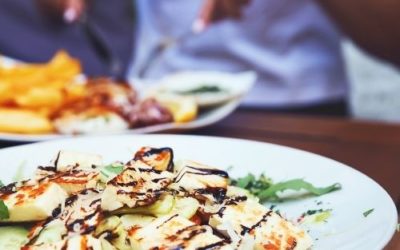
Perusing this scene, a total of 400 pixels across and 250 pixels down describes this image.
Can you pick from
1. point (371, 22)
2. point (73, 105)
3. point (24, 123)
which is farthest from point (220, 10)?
point (24, 123)

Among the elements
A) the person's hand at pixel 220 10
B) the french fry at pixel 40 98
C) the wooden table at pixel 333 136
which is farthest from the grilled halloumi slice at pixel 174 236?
the person's hand at pixel 220 10

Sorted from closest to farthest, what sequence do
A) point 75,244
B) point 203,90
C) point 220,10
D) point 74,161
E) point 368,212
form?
point 75,244
point 368,212
point 74,161
point 203,90
point 220,10

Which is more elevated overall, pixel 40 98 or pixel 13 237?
Answer: pixel 40 98

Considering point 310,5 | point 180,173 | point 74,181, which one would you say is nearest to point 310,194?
point 180,173

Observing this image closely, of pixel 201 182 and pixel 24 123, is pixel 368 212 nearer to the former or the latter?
pixel 201 182

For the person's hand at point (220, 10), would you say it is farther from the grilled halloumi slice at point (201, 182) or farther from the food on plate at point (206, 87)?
the grilled halloumi slice at point (201, 182)

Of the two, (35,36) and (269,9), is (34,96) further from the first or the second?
(35,36)
